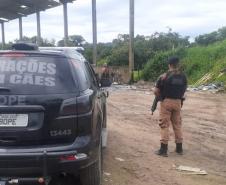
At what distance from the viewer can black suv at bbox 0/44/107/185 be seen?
525 cm

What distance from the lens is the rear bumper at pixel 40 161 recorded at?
5.20 meters

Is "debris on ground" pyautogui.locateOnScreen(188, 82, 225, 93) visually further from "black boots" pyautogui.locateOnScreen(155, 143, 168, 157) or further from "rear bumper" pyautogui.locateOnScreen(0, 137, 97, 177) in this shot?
"rear bumper" pyautogui.locateOnScreen(0, 137, 97, 177)

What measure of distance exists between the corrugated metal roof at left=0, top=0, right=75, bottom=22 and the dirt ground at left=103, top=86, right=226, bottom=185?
21.6 m

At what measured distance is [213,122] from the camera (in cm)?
1356

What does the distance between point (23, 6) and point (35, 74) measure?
34.3m

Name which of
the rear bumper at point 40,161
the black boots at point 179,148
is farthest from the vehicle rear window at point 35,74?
the black boots at point 179,148

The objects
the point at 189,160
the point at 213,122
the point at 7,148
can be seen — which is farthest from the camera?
the point at 213,122

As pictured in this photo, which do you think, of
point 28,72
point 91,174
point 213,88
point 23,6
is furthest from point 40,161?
point 23,6

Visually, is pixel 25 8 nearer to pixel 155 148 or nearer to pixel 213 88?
pixel 213 88

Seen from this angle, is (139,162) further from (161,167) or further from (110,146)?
(110,146)

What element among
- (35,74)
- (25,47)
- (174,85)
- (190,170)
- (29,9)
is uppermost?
(29,9)

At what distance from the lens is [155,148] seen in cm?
966

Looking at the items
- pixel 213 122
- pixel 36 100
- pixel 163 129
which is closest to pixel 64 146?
pixel 36 100

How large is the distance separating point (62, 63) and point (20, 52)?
0.49 metres
